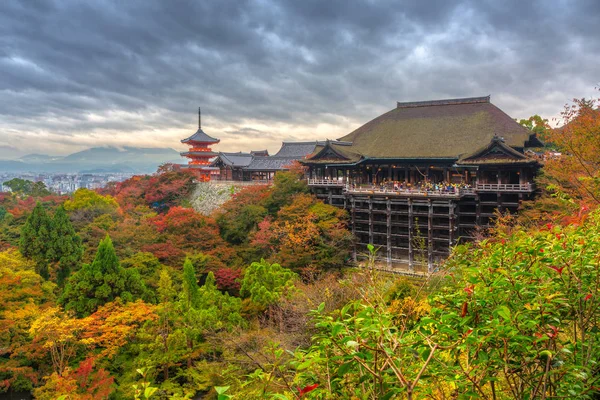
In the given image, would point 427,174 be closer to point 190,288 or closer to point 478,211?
point 478,211

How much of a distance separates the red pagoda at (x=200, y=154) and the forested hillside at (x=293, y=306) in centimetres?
1174

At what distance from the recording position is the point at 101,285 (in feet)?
55.9

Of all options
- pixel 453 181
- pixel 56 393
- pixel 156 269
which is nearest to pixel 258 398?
pixel 56 393

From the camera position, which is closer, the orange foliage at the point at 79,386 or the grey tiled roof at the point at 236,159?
the orange foliage at the point at 79,386

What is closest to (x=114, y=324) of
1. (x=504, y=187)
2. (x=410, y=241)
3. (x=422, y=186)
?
(x=410, y=241)

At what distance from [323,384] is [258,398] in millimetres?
524

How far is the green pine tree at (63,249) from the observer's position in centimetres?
2137

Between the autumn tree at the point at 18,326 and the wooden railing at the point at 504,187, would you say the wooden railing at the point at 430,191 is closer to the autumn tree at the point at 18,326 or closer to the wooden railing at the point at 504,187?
the wooden railing at the point at 504,187

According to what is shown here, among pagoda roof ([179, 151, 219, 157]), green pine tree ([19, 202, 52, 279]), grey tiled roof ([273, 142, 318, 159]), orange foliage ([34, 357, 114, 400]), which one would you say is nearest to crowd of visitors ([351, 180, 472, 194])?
grey tiled roof ([273, 142, 318, 159])

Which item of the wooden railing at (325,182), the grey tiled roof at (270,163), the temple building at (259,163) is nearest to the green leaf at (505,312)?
the wooden railing at (325,182)

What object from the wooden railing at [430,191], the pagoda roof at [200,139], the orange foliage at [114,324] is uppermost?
the pagoda roof at [200,139]

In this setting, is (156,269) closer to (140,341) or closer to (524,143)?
(140,341)

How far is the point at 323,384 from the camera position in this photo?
2.96 m

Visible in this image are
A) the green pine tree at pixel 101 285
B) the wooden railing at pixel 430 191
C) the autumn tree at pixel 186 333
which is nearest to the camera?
the autumn tree at pixel 186 333
